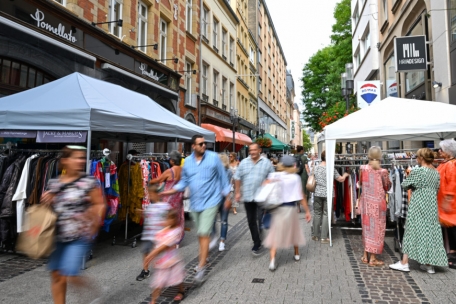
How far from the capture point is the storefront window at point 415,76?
12.8 m

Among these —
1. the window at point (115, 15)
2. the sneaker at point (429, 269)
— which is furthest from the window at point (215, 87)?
the sneaker at point (429, 269)

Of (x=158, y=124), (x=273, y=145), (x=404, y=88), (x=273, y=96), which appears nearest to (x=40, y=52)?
(x=158, y=124)

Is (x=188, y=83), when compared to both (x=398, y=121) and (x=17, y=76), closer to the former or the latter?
(x=17, y=76)

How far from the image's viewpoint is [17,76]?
28.2 feet

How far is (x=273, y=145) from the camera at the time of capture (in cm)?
2669

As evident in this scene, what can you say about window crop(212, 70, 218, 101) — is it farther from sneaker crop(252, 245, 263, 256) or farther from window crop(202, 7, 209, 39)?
sneaker crop(252, 245, 263, 256)

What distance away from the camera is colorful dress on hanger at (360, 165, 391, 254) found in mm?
5035

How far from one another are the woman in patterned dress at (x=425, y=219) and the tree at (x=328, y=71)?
24.1 m

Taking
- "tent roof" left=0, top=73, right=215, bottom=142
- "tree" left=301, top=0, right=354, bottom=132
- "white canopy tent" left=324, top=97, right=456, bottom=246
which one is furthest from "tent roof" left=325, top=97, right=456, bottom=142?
"tree" left=301, top=0, right=354, bottom=132

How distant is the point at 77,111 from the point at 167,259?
278 cm

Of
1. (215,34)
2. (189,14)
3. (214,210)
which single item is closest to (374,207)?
(214,210)

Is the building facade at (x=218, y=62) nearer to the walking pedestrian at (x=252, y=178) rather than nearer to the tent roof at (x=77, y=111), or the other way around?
the tent roof at (x=77, y=111)

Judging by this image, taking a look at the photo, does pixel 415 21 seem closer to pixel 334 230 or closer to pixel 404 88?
pixel 404 88

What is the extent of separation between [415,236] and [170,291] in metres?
3.31
